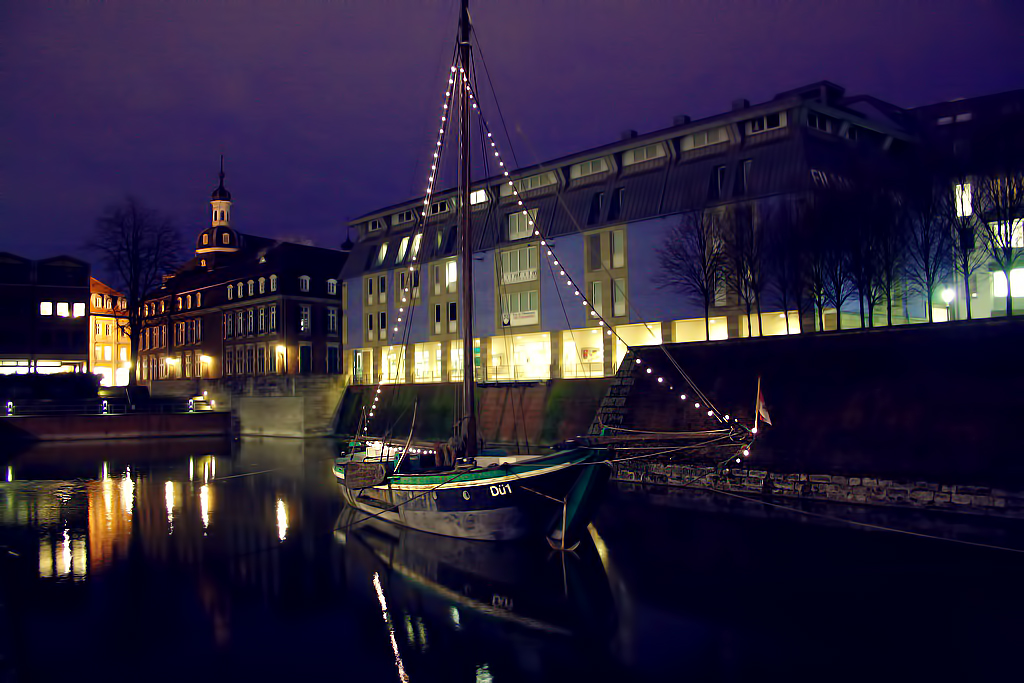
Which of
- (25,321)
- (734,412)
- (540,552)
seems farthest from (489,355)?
(25,321)

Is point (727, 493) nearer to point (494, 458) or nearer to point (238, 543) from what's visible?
point (494, 458)

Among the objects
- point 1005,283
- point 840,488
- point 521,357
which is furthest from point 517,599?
point 1005,283

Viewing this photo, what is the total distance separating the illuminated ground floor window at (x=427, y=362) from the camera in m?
60.5

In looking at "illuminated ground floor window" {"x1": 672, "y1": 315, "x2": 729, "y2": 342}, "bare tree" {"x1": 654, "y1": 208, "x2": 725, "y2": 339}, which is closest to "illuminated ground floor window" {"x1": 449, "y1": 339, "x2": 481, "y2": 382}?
"illuminated ground floor window" {"x1": 672, "y1": 315, "x2": 729, "y2": 342}

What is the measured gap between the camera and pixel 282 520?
27422mm

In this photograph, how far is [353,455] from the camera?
2803 cm

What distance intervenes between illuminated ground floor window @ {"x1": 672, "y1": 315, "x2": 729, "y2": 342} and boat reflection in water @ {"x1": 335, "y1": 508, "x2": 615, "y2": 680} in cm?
2506

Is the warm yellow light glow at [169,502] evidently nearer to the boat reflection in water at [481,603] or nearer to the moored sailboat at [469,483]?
the moored sailboat at [469,483]

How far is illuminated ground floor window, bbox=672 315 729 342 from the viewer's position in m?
44.2

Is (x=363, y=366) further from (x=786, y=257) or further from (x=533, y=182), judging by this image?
(x=786, y=257)

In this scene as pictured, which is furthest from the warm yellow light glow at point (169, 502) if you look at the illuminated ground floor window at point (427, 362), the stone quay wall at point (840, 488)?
the illuminated ground floor window at point (427, 362)

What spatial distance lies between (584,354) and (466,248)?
2646cm

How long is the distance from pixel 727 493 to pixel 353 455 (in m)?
14.3

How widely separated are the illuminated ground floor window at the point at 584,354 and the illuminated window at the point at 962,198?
66.9ft
